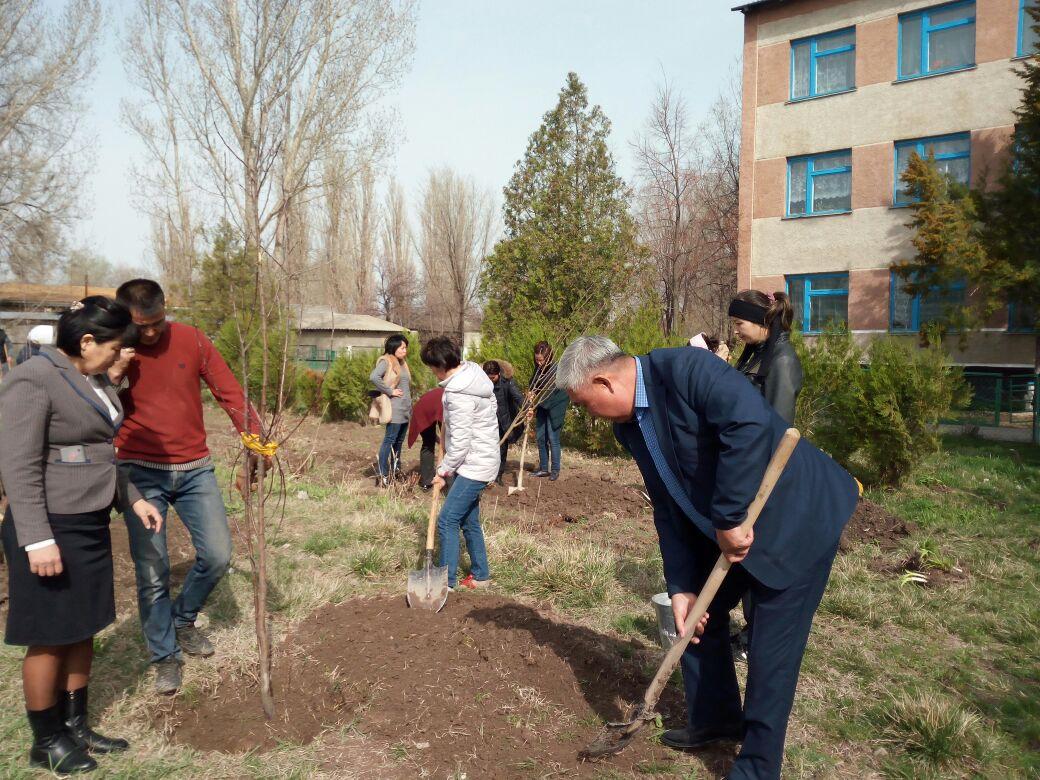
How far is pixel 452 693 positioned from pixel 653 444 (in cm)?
167

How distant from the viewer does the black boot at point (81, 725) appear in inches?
121

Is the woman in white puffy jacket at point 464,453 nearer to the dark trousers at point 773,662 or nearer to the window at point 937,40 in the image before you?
the dark trousers at point 773,662

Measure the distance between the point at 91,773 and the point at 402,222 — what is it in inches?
1559

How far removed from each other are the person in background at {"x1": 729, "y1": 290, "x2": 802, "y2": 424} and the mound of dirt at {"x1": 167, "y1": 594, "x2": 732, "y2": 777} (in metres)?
1.58

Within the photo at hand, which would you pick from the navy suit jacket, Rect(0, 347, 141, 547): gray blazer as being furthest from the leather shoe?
Rect(0, 347, 141, 547): gray blazer

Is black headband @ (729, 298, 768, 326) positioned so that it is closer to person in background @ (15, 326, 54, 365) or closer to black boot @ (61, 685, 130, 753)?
person in background @ (15, 326, 54, 365)

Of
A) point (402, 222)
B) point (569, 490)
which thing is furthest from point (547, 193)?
point (402, 222)

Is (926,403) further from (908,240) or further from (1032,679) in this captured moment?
(908,240)

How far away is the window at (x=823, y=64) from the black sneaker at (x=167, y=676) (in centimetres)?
1905

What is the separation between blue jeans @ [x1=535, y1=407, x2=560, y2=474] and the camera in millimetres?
9414

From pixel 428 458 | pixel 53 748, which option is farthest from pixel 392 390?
pixel 53 748

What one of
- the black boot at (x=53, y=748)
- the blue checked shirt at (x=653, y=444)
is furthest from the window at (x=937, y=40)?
the black boot at (x=53, y=748)

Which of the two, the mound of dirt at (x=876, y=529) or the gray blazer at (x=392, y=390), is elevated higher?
the gray blazer at (x=392, y=390)

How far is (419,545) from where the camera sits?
6.05m
